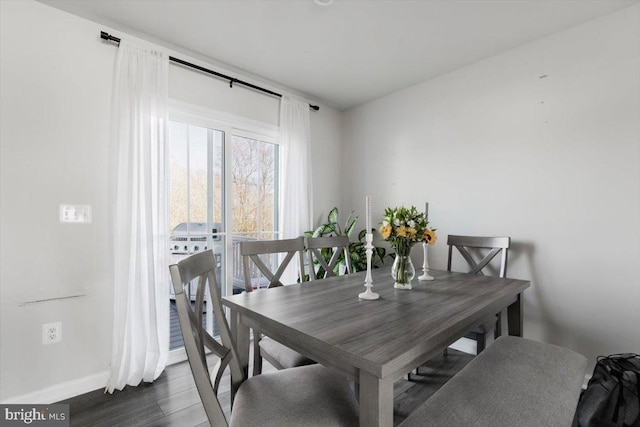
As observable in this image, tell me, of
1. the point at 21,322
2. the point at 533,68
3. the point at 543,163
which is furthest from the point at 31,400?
the point at 533,68

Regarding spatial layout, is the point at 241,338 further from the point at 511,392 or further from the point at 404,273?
the point at 511,392

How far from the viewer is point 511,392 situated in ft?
3.85

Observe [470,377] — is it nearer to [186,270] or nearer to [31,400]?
[186,270]

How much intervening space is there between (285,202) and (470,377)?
7.70 feet

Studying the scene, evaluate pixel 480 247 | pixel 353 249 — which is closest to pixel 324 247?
pixel 353 249

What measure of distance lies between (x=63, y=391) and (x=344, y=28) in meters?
3.20

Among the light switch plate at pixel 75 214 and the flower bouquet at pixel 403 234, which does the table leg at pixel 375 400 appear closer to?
the flower bouquet at pixel 403 234

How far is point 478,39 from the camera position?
242cm

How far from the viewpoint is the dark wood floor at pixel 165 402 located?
1.79 meters

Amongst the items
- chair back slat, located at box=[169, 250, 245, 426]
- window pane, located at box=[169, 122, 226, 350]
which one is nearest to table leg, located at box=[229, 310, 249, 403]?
chair back slat, located at box=[169, 250, 245, 426]

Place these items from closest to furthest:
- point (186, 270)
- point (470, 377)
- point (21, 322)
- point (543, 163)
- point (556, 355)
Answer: point (186, 270), point (470, 377), point (556, 355), point (21, 322), point (543, 163)

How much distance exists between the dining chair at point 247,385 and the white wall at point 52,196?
1457 mm

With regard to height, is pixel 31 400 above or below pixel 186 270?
below

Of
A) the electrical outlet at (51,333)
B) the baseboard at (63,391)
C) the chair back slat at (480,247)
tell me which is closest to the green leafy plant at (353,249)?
the chair back slat at (480,247)
